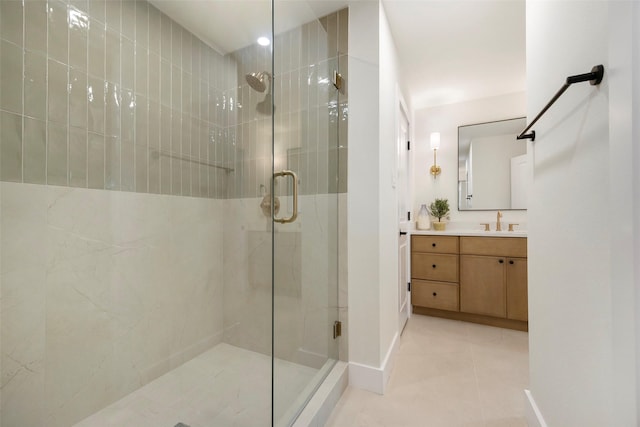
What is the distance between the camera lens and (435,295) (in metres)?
2.71

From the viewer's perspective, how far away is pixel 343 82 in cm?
169

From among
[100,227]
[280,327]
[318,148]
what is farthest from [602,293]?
[100,227]

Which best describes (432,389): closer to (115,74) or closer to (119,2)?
(115,74)

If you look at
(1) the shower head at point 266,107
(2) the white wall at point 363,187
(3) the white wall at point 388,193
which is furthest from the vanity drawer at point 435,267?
(1) the shower head at point 266,107

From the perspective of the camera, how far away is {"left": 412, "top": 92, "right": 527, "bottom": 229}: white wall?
292cm

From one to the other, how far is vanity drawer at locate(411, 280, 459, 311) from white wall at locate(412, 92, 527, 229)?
34.5 inches

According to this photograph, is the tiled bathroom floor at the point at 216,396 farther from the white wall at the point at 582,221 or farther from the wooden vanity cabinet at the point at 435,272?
the wooden vanity cabinet at the point at 435,272

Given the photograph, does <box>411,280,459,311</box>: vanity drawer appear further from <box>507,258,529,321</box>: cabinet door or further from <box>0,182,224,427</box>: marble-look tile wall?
<box>0,182,224,427</box>: marble-look tile wall

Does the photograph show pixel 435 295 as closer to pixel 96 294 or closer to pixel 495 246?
pixel 495 246

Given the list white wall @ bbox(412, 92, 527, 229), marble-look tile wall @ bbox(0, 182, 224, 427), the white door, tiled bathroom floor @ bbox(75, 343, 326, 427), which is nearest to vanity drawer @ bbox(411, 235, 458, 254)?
the white door

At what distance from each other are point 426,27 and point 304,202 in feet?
5.14

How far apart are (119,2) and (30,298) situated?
1.57 meters

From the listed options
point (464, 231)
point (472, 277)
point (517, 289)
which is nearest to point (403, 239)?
point (464, 231)

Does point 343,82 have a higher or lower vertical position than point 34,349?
higher
